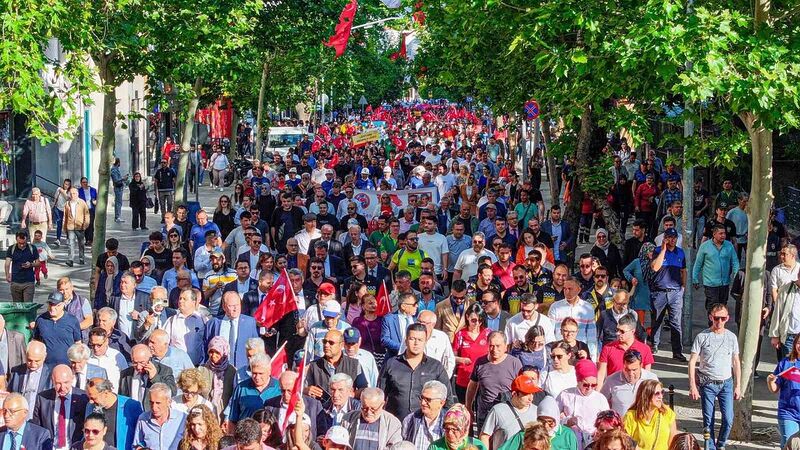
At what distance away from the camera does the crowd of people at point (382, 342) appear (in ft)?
31.4

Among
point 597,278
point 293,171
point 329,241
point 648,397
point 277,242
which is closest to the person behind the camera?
point 648,397

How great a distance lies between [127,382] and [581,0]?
545 centimetres

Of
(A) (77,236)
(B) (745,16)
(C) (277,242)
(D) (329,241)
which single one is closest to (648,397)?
(B) (745,16)

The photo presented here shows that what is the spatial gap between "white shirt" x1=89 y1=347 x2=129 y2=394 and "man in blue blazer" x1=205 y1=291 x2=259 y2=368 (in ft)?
3.50

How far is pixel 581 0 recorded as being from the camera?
12.9 metres

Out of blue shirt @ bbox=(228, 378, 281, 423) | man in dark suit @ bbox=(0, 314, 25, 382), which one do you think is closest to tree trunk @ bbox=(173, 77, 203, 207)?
man in dark suit @ bbox=(0, 314, 25, 382)

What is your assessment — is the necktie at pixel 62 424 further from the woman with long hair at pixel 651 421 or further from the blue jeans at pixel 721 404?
the blue jeans at pixel 721 404

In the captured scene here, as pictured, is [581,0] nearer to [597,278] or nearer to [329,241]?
[597,278]

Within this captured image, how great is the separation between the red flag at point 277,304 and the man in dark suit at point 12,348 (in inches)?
95.3

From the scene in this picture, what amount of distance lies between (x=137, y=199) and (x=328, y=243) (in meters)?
13.2

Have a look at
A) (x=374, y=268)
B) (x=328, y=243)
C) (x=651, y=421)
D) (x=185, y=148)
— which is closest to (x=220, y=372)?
(x=651, y=421)

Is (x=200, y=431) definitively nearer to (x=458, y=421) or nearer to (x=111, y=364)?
(x=458, y=421)

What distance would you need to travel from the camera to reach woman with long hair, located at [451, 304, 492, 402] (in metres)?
12.2

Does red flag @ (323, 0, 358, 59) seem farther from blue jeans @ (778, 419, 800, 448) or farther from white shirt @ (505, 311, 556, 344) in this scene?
blue jeans @ (778, 419, 800, 448)
